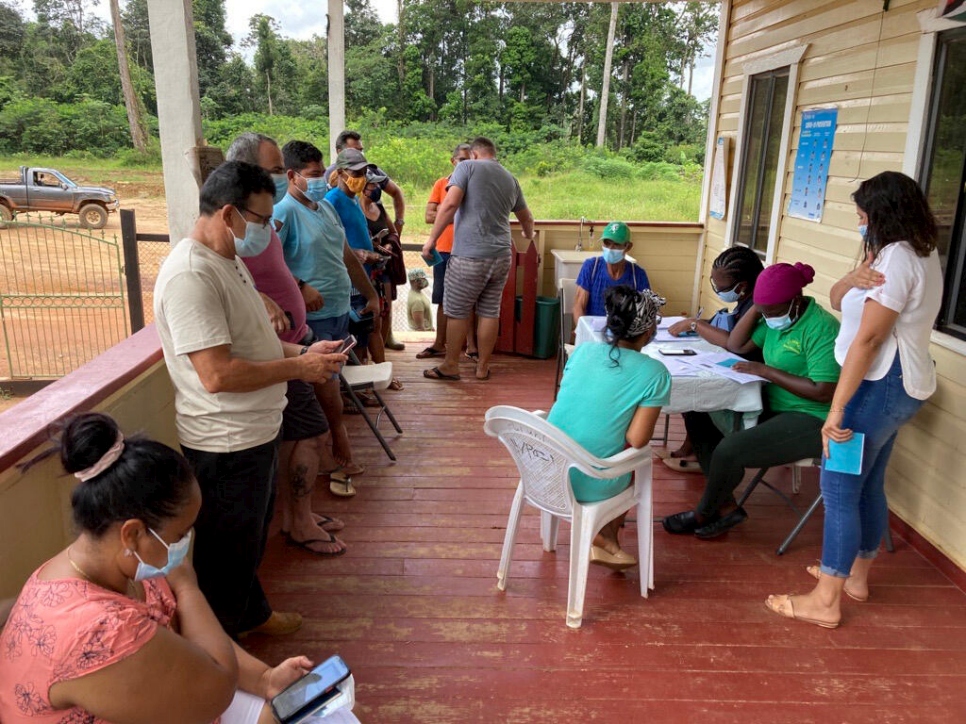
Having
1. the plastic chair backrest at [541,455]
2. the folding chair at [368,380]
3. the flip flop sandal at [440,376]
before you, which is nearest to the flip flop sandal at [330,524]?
the folding chair at [368,380]

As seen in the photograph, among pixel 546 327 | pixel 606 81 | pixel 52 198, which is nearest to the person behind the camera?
pixel 546 327

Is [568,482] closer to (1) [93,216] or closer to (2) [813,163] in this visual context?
(2) [813,163]

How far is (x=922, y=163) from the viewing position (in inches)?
120

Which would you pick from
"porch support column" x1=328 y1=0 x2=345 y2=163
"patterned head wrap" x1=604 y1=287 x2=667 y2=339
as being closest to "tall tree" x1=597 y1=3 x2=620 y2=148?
"porch support column" x1=328 y1=0 x2=345 y2=163

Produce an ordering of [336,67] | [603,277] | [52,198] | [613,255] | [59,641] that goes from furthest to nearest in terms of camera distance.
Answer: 1. [52,198]
2. [336,67]
3. [603,277]
4. [613,255]
5. [59,641]

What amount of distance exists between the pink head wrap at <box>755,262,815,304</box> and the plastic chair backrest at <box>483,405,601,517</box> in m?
1.01

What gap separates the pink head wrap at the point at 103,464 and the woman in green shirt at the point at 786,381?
227 centimetres

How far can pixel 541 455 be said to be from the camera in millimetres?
2371

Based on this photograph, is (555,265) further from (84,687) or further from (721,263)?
(84,687)

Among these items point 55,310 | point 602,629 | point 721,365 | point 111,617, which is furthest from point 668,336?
point 55,310

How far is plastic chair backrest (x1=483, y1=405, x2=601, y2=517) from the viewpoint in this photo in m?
2.27

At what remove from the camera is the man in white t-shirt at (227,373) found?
1762 millimetres

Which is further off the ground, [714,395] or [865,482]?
[714,395]

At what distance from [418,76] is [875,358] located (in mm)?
19419
